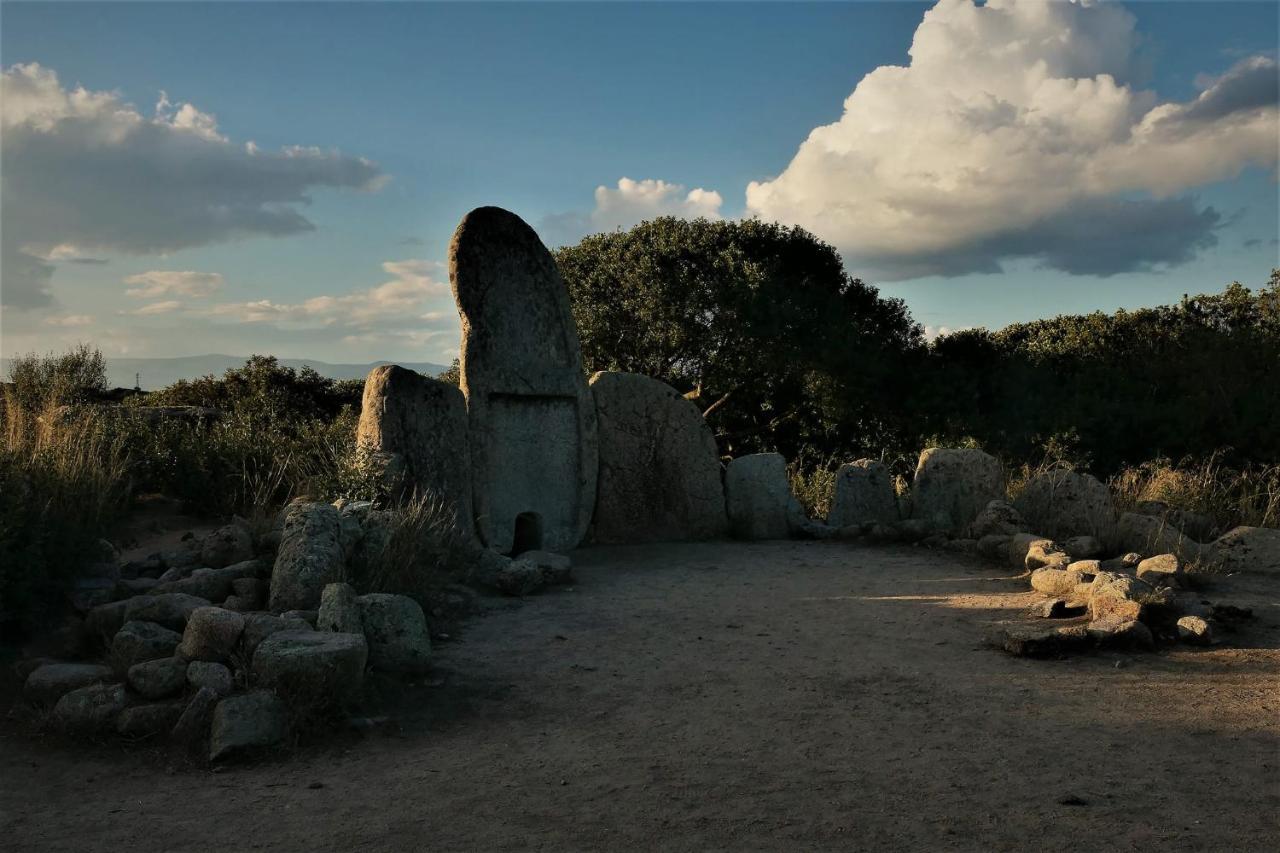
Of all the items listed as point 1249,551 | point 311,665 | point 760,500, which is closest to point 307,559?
point 311,665

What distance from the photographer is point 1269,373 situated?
15133 millimetres

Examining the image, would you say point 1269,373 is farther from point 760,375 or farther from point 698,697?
point 698,697

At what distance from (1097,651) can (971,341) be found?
42.0 feet

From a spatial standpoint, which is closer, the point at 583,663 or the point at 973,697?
the point at 973,697

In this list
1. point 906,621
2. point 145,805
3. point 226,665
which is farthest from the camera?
point 906,621

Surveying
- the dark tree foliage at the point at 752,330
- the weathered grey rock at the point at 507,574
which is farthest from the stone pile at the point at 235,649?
the dark tree foliage at the point at 752,330

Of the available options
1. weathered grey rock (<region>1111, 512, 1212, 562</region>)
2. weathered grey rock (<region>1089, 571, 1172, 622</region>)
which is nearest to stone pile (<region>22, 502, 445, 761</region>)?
weathered grey rock (<region>1089, 571, 1172, 622</region>)

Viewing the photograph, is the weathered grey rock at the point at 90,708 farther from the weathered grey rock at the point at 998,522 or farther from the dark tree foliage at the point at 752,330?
the dark tree foliage at the point at 752,330

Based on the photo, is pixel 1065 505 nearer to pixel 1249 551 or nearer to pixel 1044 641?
pixel 1249 551

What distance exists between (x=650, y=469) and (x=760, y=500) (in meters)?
1.37

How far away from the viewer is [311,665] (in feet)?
19.1

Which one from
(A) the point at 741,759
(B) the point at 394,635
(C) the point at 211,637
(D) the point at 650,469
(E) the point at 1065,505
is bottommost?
(A) the point at 741,759

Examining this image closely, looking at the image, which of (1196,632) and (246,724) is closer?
(246,724)

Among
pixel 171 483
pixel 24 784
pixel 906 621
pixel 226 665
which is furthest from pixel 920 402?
pixel 24 784
